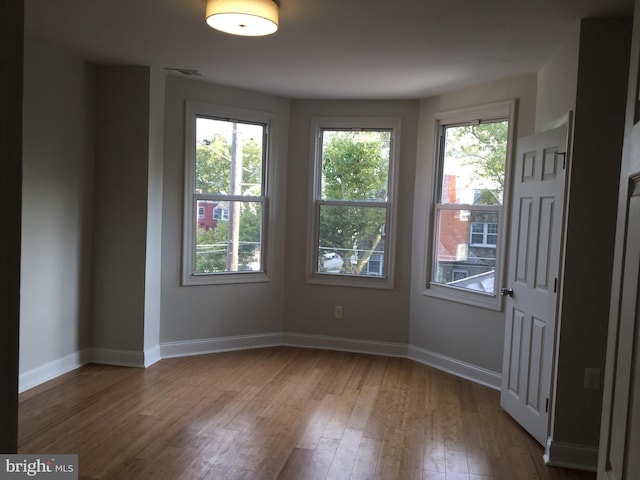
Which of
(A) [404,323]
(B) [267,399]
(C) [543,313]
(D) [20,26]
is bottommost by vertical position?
(B) [267,399]

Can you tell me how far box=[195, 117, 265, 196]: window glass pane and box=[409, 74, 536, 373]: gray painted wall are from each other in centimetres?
155

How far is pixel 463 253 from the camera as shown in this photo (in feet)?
14.8

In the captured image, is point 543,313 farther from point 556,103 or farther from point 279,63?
point 279,63

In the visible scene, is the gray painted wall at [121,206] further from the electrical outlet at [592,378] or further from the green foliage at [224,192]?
the electrical outlet at [592,378]

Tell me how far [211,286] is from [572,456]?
316 centimetres

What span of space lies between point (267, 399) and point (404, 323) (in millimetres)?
1768

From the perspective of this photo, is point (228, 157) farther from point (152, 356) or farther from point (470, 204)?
point (470, 204)

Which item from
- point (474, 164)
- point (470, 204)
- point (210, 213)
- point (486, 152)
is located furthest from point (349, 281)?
point (486, 152)

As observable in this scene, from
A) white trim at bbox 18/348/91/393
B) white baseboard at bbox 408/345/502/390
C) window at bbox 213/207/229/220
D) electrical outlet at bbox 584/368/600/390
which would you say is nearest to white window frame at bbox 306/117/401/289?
white baseboard at bbox 408/345/502/390

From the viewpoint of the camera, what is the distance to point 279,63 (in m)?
3.81

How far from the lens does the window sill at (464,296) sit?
416 centimetres

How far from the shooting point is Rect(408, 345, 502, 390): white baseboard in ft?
13.7

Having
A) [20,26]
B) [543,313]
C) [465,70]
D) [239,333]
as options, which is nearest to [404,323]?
[239,333]

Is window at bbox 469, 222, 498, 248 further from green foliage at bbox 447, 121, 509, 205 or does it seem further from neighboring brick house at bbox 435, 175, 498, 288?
green foliage at bbox 447, 121, 509, 205
